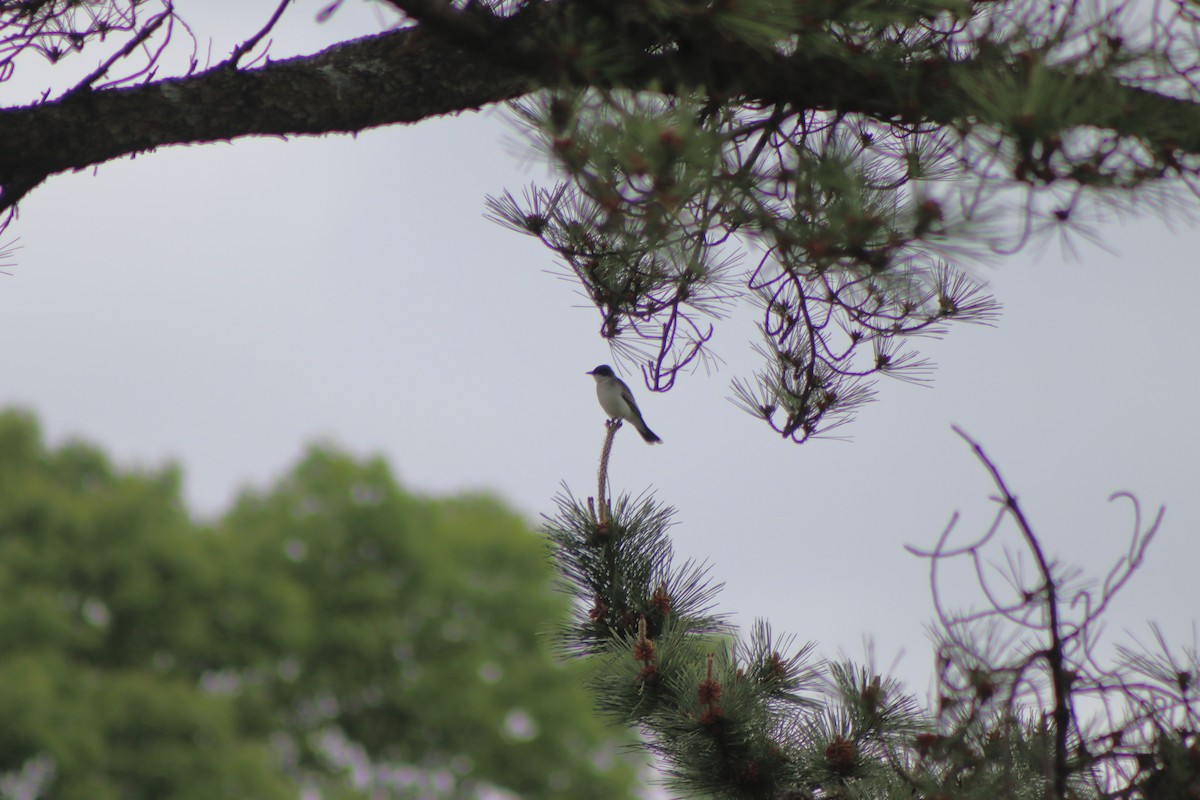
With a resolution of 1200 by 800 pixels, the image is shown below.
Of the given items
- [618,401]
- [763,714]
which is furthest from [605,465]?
[618,401]

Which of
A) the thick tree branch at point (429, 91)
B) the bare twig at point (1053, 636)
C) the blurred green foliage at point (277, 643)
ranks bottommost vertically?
the bare twig at point (1053, 636)

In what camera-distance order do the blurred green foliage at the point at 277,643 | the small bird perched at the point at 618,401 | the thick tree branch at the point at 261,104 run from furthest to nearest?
the blurred green foliage at the point at 277,643
the small bird perched at the point at 618,401
the thick tree branch at the point at 261,104

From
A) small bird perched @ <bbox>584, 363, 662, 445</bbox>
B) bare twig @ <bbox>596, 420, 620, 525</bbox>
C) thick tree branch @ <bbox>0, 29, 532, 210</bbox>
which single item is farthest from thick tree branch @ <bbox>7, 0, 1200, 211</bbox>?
small bird perched @ <bbox>584, 363, 662, 445</bbox>

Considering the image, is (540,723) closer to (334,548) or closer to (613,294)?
(334,548)

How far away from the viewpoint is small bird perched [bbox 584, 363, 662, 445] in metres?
7.36

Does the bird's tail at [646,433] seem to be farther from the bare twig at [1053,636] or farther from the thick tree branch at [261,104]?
the bare twig at [1053,636]

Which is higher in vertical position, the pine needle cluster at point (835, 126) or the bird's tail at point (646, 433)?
the bird's tail at point (646, 433)

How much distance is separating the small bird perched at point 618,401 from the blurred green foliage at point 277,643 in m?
9.15

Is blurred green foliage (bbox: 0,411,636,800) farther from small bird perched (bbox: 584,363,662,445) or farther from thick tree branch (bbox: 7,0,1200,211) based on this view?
thick tree branch (bbox: 7,0,1200,211)

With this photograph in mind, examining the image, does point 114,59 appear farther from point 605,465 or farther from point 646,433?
point 646,433

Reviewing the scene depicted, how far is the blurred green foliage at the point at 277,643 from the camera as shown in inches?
625

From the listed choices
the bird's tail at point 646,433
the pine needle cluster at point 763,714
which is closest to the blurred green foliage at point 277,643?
the bird's tail at point 646,433

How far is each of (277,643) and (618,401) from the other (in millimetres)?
12733

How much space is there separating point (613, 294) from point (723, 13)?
1.30 meters
